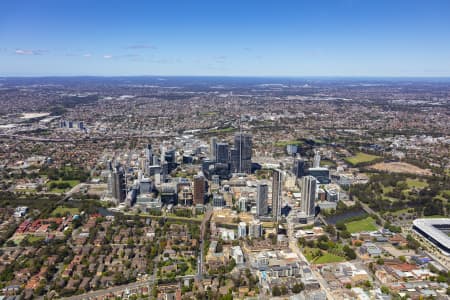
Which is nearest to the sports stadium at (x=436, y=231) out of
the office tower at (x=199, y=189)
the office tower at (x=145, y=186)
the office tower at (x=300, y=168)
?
the office tower at (x=300, y=168)

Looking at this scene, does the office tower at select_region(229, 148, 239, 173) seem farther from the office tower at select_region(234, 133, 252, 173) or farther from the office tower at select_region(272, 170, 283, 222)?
the office tower at select_region(272, 170, 283, 222)

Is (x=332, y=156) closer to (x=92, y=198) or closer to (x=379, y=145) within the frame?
(x=379, y=145)

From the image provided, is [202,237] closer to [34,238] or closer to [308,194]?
[308,194]

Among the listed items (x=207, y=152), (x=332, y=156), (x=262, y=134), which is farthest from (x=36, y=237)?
(x=262, y=134)

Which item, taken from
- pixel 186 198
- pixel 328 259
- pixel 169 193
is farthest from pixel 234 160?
pixel 328 259

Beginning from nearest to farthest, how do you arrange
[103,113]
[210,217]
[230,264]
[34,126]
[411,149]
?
[230,264], [210,217], [411,149], [34,126], [103,113]

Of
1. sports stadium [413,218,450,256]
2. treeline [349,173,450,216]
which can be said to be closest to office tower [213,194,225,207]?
treeline [349,173,450,216]
